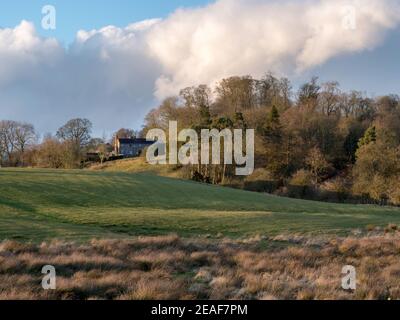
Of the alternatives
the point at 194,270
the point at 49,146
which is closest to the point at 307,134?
the point at 49,146

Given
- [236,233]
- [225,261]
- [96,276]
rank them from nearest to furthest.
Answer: [96,276] < [225,261] < [236,233]

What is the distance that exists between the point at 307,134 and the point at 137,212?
2255 inches

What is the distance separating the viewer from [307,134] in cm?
8325

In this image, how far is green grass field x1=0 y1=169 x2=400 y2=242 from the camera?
24.0 m

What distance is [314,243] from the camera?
19312 millimetres

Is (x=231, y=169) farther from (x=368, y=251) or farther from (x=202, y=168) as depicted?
(x=368, y=251)

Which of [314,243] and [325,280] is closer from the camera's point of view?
[325,280]

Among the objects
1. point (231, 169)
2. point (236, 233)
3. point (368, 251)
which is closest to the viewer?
point (368, 251)

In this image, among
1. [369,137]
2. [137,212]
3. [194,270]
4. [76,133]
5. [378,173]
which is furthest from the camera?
[76,133]

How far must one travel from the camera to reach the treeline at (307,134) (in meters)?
66.8

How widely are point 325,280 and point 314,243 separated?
8631 mm

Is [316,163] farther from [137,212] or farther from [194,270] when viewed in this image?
[194,270]

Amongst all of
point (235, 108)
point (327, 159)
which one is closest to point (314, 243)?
point (327, 159)

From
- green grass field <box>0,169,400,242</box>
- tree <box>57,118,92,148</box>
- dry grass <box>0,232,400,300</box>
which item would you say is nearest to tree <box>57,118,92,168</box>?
tree <box>57,118,92,148</box>
